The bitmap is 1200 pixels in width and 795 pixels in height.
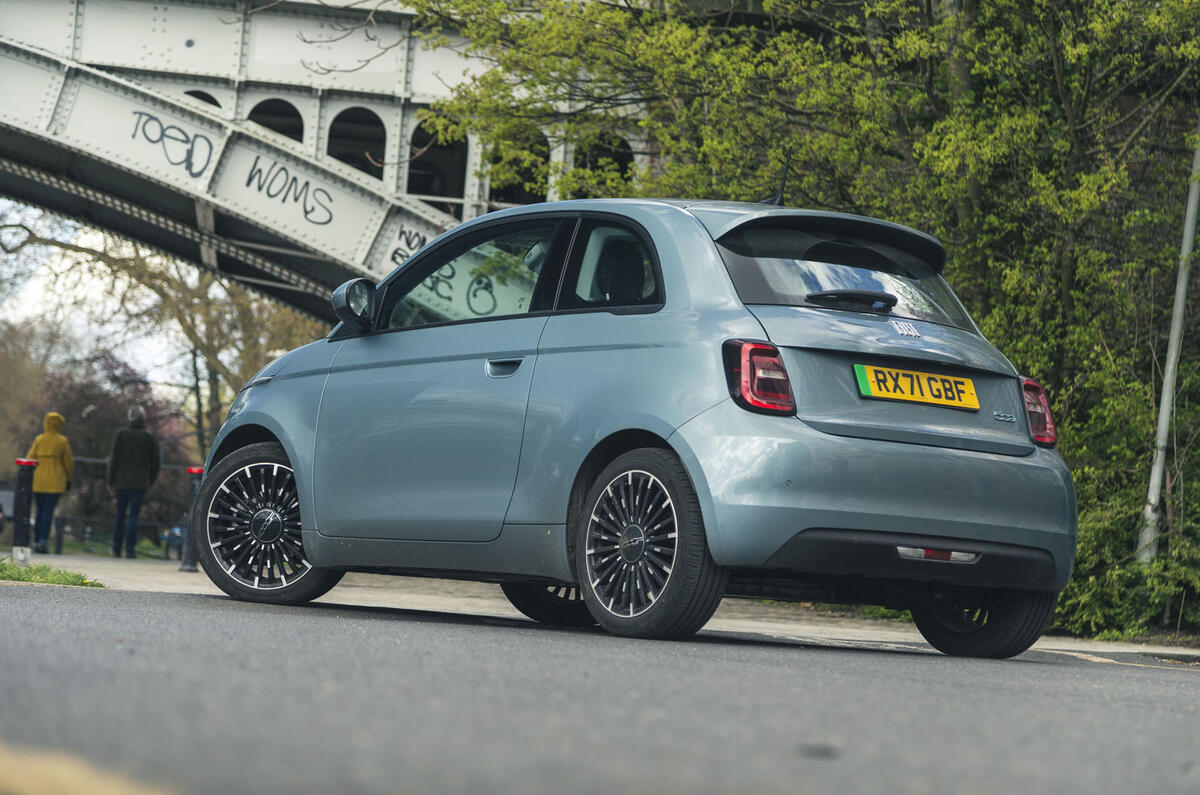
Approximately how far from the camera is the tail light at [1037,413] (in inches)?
252

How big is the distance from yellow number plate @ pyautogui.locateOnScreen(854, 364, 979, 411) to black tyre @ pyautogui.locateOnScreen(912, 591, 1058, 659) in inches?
35.9

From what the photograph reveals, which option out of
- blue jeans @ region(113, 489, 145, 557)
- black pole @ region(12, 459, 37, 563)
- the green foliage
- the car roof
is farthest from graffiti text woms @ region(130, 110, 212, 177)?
the car roof

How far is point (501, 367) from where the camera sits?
666cm

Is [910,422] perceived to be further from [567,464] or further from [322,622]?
[322,622]

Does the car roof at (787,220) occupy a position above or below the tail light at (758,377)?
above

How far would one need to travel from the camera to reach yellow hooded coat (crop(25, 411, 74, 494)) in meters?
18.5

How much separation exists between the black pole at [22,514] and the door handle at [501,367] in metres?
7.59

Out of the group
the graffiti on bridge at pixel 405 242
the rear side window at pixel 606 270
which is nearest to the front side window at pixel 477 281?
the rear side window at pixel 606 270

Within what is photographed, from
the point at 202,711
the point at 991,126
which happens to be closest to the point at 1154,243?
the point at 991,126

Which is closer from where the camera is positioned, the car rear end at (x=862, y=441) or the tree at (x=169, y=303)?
the car rear end at (x=862, y=441)

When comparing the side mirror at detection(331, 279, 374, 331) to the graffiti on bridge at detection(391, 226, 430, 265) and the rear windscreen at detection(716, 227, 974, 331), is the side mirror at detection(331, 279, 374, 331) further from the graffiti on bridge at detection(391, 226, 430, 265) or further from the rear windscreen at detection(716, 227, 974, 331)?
the graffiti on bridge at detection(391, 226, 430, 265)

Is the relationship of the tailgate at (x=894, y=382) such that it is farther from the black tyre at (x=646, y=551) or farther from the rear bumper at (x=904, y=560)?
the black tyre at (x=646, y=551)

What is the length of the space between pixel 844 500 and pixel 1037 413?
112cm

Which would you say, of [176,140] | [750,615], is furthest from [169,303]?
[750,615]
